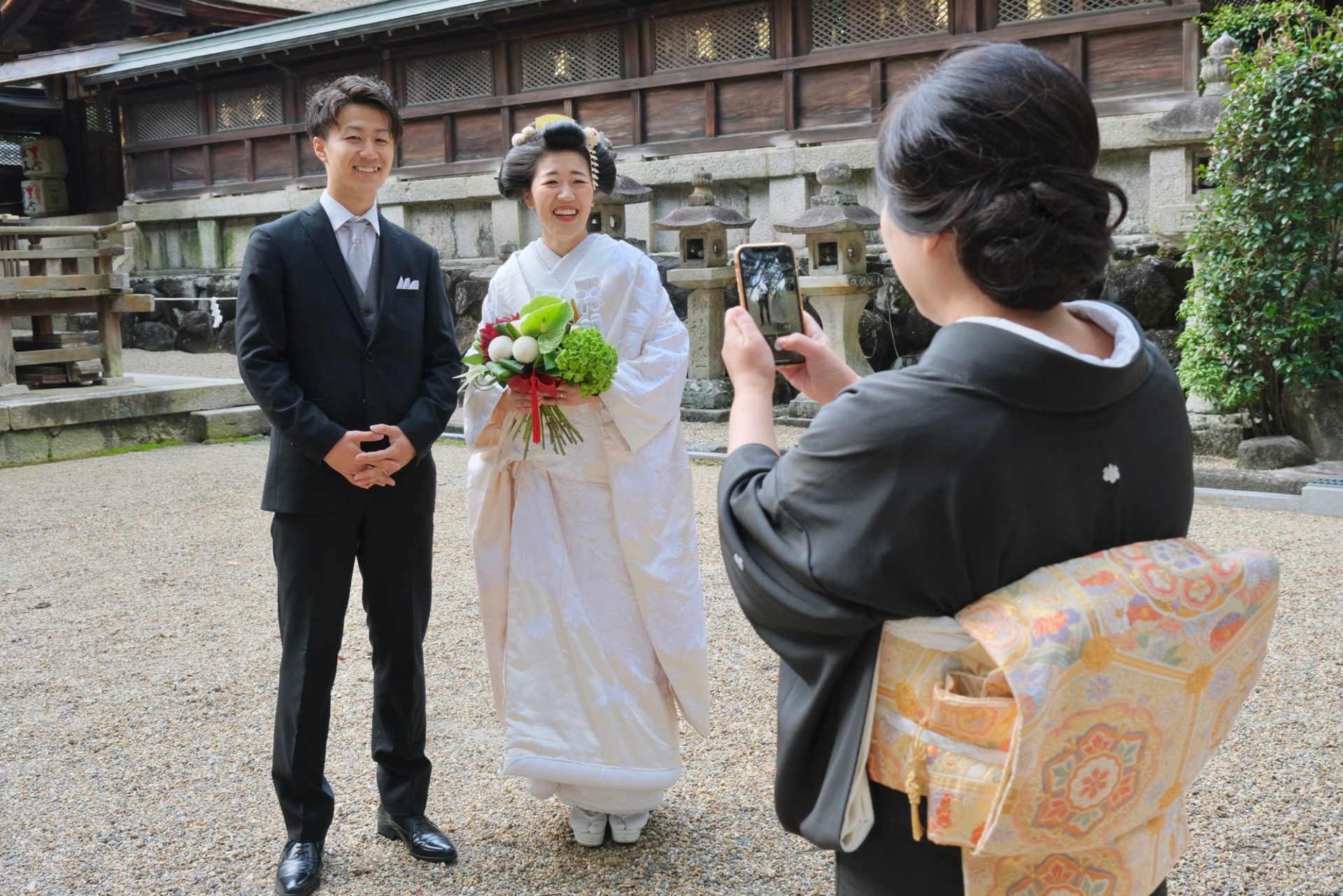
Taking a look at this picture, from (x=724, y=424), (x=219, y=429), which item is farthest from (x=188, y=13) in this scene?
(x=724, y=424)

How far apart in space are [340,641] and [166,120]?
55.1 ft

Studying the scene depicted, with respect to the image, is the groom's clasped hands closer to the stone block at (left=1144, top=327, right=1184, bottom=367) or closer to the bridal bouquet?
the bridal bouquet

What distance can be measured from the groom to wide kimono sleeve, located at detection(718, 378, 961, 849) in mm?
1580

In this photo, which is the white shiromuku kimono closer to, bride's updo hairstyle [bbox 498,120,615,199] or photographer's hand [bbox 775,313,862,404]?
bride's updo hairstyle [bbox 498,120,615,199]

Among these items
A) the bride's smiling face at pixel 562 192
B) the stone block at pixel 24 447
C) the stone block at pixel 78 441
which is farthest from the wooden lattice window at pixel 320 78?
the bride's smiling face at pixel 562 192

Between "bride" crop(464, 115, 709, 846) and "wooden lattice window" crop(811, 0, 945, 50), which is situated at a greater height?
"wooden lattice window" crop(811, 0, 945, 50)

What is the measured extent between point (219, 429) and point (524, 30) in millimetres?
6065

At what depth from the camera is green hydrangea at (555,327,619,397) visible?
2.85 meters

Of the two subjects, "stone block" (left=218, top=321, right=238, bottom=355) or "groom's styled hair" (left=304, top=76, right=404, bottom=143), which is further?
"stone block" (left=218, top=321, right=238, bottom=355)

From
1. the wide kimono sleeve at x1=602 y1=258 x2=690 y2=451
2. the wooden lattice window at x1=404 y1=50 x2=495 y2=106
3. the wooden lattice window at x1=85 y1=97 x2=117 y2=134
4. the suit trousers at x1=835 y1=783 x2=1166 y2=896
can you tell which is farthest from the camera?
the wooden lattice window at x1=85 y1=97 x2=117 y2=134

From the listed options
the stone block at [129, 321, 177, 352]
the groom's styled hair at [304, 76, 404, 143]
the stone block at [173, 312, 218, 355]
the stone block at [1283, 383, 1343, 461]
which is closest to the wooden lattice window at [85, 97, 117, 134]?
the stone block at [129, 321, 177, 352]

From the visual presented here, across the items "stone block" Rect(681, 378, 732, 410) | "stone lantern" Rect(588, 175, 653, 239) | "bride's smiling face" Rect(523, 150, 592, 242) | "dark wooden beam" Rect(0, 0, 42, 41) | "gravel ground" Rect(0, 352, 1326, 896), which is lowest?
"gravel ground" Rect(0, 352, 1326, 896)

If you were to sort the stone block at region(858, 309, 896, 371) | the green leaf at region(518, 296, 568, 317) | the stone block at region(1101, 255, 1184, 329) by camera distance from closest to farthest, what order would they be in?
1. the green leaf at region(518, 296, 568, 317)
2. the stone block at region(1101, 255, 1184, 329)
3. the stone block at region(858, 309, 896, 371)

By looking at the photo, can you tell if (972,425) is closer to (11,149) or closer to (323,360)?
(323,360)
